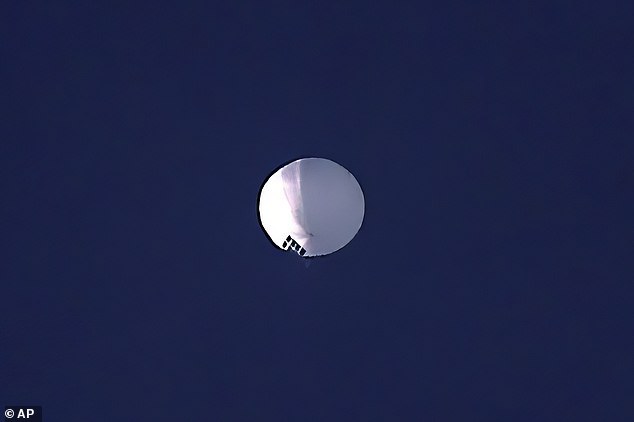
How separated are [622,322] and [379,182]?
50 centimetres

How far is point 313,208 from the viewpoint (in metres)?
1.49

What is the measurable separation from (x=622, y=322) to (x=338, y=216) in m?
0.54

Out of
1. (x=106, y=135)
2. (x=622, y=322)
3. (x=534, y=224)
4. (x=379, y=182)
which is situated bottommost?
(x=622, y=322)

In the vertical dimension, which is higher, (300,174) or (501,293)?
(300,174)

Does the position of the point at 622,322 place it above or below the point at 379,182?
below

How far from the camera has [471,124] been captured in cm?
156

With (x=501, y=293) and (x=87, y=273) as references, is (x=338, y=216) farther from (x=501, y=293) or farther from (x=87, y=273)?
(x=87, y=273)

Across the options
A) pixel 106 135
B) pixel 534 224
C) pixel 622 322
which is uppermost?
pixel 106 135

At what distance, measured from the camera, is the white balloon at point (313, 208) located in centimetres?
150

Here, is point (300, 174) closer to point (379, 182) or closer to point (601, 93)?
point (379, 182)

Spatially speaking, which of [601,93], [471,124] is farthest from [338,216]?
[601,93]

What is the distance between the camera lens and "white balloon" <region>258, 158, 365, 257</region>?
58.9 inches

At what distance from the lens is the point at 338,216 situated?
59.2 inches

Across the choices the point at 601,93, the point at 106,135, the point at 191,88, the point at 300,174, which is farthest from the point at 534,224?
the point at 106,135
